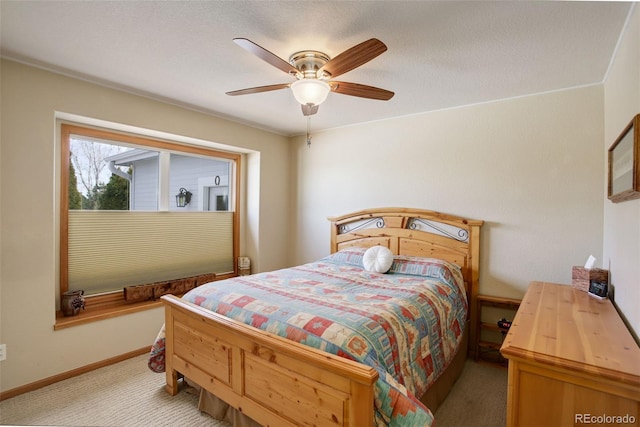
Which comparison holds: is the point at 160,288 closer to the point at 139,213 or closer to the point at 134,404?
the point at 139,213

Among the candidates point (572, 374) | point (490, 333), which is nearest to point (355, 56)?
Result: point (572, 374)

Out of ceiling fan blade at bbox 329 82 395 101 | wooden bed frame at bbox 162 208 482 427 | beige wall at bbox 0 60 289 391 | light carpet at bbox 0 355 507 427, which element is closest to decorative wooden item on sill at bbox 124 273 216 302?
beige wall at bbox 0 60 289 391

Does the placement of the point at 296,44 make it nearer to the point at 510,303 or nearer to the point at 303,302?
the point at 303,302

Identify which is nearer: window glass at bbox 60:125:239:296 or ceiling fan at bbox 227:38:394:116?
ceiling fan at bbox 227:38:394:116

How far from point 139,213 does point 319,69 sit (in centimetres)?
250

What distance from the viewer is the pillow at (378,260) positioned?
297 cm

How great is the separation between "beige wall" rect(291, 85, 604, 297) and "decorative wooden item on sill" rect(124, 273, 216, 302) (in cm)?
217

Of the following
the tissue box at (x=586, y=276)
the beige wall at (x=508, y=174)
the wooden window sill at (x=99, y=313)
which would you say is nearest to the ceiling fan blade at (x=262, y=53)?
the beige wall at (x=508, y=174)

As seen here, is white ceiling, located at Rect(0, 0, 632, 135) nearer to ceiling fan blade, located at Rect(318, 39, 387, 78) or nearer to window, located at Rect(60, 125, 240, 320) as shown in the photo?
ceiling fan blade, located at Rect(318, 39, 387, 78)

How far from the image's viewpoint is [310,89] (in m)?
1.89

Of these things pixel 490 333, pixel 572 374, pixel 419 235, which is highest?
pixel 419 235

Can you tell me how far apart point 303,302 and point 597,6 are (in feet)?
7.52

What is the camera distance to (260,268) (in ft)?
13.8

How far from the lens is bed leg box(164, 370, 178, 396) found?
2.35 m
